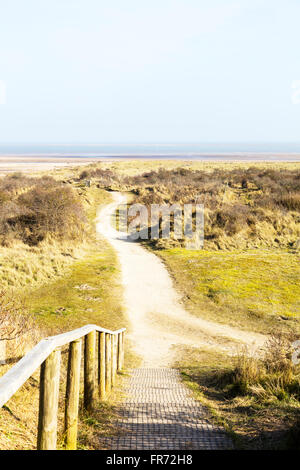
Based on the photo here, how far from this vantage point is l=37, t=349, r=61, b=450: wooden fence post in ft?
8.93

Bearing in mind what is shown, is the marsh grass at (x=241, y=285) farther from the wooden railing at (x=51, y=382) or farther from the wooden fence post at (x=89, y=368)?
the wooden railing at (x=51, y=382)

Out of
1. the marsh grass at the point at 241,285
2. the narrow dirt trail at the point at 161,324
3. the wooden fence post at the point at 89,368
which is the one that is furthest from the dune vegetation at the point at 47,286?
the marsh grass at the point at 241,285

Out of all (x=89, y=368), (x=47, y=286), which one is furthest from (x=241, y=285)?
(x=89, y=368)

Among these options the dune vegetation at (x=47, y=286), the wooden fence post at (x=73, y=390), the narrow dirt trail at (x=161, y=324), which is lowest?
the narrow dirt trail at (x=161, y=324)

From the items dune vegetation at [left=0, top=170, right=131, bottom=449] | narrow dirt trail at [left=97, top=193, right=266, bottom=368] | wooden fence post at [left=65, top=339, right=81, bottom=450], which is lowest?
narrow dirt trail at [left=97, top=193, right=266, bottom=368]

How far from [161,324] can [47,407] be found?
36.0 ft

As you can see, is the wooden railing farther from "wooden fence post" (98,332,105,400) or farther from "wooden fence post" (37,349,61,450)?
"wooden fence post" (98,332,105,400)

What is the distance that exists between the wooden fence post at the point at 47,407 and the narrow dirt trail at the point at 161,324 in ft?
21.8

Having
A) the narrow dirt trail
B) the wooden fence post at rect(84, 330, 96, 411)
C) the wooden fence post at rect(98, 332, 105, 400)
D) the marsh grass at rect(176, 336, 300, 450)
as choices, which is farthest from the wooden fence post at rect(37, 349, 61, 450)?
the narrow dirt trail

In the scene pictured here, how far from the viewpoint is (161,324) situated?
13.5 m

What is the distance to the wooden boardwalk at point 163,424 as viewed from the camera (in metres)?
3.98

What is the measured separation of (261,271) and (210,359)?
929 cm

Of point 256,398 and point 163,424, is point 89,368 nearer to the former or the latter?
point 163,424

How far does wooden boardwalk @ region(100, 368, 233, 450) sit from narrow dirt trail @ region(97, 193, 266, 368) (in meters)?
3.25
